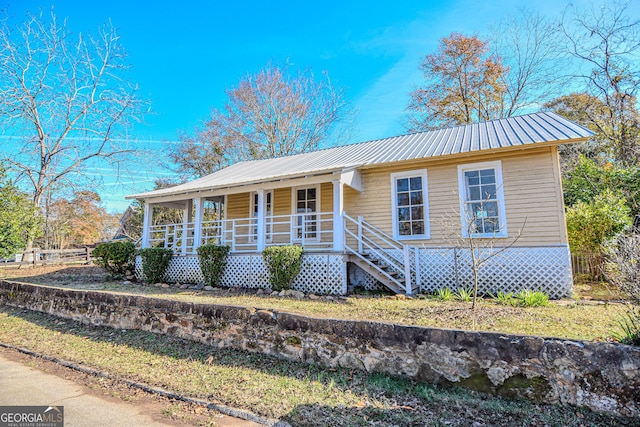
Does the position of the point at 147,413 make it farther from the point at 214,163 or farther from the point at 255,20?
the point at 214,163

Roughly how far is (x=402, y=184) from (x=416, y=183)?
424 mm

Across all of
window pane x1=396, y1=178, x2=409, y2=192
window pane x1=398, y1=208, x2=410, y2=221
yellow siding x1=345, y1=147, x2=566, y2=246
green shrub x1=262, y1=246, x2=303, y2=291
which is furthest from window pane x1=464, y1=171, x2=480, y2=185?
green shrub x1=262, y1=246, x2=303, y2=291

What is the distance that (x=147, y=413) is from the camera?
10.9ft

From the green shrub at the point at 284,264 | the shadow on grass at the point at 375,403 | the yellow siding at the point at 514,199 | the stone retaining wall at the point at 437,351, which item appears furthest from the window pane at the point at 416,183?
the shadow on grass at the point at 375,403

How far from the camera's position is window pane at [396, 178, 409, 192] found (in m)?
9.91

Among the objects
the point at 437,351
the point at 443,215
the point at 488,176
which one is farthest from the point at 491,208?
the point at 437,351

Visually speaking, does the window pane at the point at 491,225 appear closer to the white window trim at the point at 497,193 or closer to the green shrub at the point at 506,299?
the white window trim at the point at 497,193

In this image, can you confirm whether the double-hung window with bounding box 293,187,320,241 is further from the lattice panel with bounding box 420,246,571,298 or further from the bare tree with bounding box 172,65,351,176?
the bare tree with bounding box 172,65,351,176

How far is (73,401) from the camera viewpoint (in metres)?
3.60

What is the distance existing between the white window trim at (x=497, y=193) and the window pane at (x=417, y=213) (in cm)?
113

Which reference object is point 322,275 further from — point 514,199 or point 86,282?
point 86,282

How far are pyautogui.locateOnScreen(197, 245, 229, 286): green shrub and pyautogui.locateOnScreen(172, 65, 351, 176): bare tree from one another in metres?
15.7

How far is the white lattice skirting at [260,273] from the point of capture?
8.70 meters

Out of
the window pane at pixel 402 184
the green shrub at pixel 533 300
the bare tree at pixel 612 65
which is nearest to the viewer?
the green shrub at pixel 533 300
